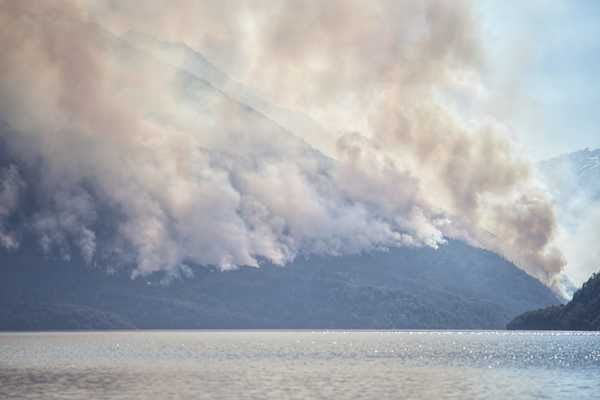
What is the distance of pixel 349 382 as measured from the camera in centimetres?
16788

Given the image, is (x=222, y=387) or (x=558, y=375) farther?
(x=558, y=375)

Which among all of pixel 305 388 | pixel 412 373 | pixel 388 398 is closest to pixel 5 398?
pixel 305 388

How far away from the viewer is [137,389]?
6161 inches

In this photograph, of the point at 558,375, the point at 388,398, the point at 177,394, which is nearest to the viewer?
the point at 388,398

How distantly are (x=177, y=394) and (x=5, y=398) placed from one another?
1078 inches

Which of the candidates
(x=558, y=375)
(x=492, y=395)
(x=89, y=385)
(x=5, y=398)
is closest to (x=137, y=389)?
(x=89, y=385)

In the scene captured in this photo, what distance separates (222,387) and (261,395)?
18252 mm

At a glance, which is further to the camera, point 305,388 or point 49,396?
point 305,388

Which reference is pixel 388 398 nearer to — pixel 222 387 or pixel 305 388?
pixel 305 388

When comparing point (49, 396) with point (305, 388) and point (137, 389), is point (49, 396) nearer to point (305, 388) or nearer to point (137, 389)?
point (137, 389)

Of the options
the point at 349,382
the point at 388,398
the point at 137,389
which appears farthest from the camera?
the point at 349,382

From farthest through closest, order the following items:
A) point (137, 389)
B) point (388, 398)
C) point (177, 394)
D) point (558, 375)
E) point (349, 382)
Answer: point (558, 375) → point (349, 382) → point (137, 389) → point (177, 394) → point (388, 398)

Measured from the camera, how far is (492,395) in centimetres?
14138

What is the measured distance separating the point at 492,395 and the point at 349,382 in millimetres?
34373
